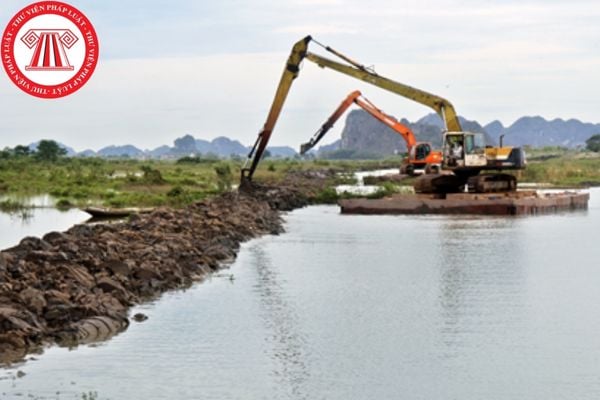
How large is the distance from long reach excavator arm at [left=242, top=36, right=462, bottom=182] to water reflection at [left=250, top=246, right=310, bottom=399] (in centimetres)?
2233

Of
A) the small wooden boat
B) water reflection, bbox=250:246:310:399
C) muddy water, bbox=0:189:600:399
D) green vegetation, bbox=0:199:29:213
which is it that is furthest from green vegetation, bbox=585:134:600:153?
water reflection, bbox=250:246:310:399

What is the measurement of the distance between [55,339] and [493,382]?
5911 mm

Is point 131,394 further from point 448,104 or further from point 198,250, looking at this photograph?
point 448,104

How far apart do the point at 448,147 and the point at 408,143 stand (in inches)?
635

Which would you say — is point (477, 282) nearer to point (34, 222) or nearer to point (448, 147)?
point (34, 222)

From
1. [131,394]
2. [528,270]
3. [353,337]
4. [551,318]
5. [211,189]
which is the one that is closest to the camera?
[131,394]

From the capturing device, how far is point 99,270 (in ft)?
71.8

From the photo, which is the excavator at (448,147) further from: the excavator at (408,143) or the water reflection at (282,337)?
the water reflection at (282,337)

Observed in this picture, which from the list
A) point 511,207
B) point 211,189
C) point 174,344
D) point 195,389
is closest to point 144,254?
point 174,344

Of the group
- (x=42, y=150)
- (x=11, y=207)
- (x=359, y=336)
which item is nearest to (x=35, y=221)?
(x=11, y=207)

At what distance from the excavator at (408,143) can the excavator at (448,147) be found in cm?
523

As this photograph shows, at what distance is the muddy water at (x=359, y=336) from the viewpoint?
14.8m

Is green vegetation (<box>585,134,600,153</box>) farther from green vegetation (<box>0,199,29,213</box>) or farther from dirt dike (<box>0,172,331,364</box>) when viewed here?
dirt dike (<box>0,172,331,364</box>)

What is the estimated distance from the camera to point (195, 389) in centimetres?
1458
